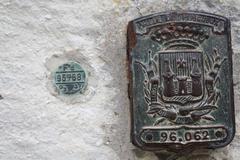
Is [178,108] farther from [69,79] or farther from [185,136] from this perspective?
[69,79]

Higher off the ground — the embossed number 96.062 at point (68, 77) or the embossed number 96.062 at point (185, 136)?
the embossed number 96.062 at point (68, 77)

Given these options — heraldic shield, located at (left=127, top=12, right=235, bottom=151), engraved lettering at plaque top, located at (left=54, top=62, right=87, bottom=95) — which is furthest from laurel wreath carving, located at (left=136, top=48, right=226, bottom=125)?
engraved lettering at plaque top, located at (left=54, top=62, right=87, bottom=95)

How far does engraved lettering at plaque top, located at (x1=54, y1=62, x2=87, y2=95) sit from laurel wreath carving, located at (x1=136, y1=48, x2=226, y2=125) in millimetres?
181

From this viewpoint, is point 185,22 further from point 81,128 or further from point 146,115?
point 81,128

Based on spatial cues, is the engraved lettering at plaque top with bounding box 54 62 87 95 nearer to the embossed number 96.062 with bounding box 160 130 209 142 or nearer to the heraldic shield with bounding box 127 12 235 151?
the heraldic shield with bounding box 127 12 235 151

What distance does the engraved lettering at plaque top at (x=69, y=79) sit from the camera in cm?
156

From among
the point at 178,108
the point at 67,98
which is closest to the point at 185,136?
the point at 178,108

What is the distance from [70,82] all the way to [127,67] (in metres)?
0.17

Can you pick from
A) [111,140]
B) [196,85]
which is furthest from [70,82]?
[196,85]

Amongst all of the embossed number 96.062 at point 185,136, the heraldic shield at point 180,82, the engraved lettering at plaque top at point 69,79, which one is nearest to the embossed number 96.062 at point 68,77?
the engraved lettering at plaque top at point 69,79

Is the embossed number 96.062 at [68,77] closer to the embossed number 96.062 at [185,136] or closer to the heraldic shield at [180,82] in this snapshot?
the heraldic shield at [180,82]

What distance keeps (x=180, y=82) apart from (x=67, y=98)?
13.0 inches

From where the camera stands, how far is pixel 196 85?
4.96 feet

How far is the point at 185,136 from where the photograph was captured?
1499mm
